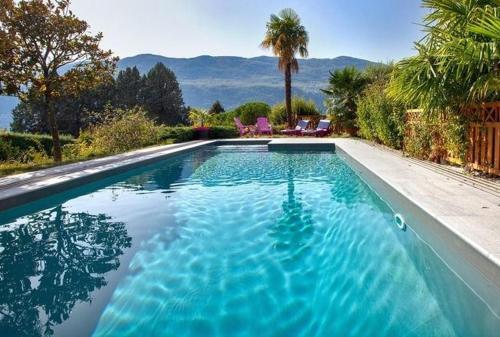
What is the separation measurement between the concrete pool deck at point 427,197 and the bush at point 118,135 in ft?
12.0

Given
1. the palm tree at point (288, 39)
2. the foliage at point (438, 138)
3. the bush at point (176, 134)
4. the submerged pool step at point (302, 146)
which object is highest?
the palm tree at point (288, 39)

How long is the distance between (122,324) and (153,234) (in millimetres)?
2184

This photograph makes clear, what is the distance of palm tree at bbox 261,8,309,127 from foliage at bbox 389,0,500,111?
14750 millimetres

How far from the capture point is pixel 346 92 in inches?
704

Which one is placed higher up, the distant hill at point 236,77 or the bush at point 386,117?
the distant hill at point 236,77

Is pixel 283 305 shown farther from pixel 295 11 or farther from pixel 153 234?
pixel 295 11

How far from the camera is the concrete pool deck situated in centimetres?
318

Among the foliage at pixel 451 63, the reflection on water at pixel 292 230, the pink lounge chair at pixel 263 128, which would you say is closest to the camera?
the reflection on water at pixel 292 230

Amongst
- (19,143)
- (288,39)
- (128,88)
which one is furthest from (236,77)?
(19,143)

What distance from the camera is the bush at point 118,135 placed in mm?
13734

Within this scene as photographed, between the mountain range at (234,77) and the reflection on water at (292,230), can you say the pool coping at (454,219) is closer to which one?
the reflection on water at (292,230)

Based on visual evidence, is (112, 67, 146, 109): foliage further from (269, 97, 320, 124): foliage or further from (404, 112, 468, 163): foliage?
(404, 112, 468, 163): foliage

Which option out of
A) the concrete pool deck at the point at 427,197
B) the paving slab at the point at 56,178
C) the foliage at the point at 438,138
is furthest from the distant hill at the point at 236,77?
the concrete pool deck at the point at 427,197

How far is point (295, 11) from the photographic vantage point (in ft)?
72.6
